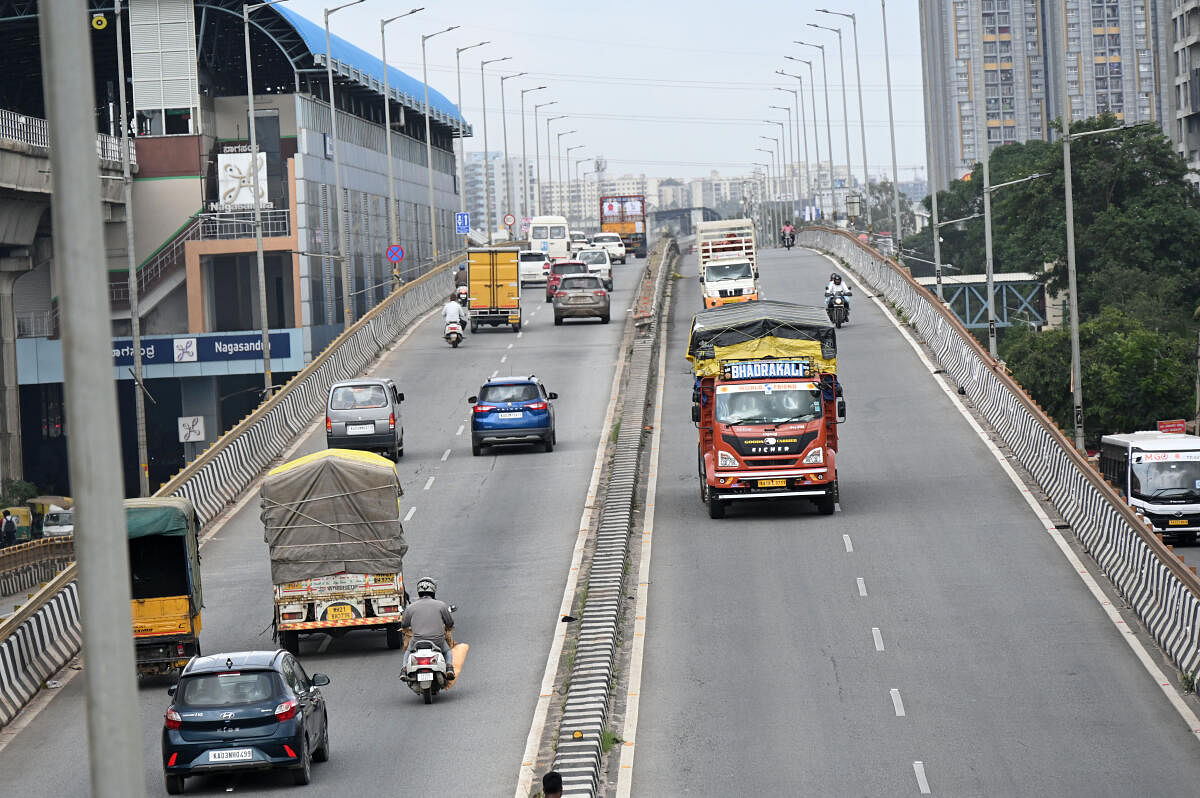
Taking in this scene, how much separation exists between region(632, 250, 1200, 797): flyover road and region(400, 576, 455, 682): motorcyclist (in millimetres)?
2486

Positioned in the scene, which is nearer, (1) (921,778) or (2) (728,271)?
(1) (921,778)

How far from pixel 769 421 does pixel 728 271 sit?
2873 centimetres

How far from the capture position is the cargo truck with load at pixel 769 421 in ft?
97.5

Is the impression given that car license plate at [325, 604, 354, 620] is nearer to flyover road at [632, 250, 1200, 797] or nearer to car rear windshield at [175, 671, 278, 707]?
flyover road at [632, 250, 1200, 797]

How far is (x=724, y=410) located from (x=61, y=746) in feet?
47.7

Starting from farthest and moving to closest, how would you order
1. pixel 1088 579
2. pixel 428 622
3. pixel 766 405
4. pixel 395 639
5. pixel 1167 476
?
1. pixel 1167 476
2. pixel 766 405
3. pixel 1088 579
4. pixel 395 639
5. pixel 428 622

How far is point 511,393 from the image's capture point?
3772 cm

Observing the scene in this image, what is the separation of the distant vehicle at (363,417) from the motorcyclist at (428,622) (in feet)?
55.5

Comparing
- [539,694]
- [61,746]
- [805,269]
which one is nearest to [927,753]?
[539,694]

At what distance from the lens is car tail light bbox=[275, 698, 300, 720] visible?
15992mm

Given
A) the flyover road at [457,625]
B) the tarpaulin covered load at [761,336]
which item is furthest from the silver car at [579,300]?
the tarpaulin covered load at [761,336]

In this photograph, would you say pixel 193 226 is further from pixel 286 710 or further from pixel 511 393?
pixel 286 710

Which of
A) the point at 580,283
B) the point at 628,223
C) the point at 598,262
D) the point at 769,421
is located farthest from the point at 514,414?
the point at 628,223

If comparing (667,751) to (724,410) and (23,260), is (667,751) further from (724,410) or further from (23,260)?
(23,260)
